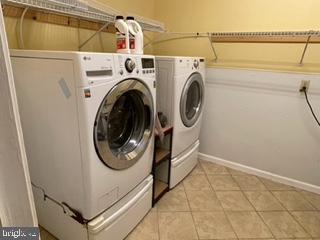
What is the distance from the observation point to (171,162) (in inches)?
75.5

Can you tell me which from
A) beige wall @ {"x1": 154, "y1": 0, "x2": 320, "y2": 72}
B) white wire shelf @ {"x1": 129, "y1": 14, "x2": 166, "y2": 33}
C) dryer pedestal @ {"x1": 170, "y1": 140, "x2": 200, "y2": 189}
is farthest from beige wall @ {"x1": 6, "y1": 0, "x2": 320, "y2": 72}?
dryer pedestal @ {"x1": 170, "y1": 140, "x2": 200, "y2": 189}

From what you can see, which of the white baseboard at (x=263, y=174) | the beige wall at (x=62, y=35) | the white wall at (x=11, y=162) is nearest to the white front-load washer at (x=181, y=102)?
the white baseboard at (x=263, y=174)

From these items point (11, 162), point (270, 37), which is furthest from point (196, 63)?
point (11, 162)

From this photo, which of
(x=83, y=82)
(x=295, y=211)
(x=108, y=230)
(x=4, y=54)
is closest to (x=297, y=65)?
(x=295, y=211)

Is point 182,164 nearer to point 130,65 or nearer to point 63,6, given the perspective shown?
point 130,65

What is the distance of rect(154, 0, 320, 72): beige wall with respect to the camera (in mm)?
1843

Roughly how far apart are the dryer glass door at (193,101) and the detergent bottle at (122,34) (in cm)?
70

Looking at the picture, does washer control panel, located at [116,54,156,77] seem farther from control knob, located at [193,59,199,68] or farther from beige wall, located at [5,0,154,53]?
beige wall, located at [5,0,154,53]

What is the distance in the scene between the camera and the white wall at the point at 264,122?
1972 mm

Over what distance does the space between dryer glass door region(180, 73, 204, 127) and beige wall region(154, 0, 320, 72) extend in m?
0.38

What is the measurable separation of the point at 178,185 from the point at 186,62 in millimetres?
1141

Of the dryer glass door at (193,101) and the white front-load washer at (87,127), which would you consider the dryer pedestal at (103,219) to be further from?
the dryer glass door at (193,101)

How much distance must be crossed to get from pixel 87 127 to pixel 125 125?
463 mm

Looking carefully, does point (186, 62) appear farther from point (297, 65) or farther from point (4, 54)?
point (4, 54)
